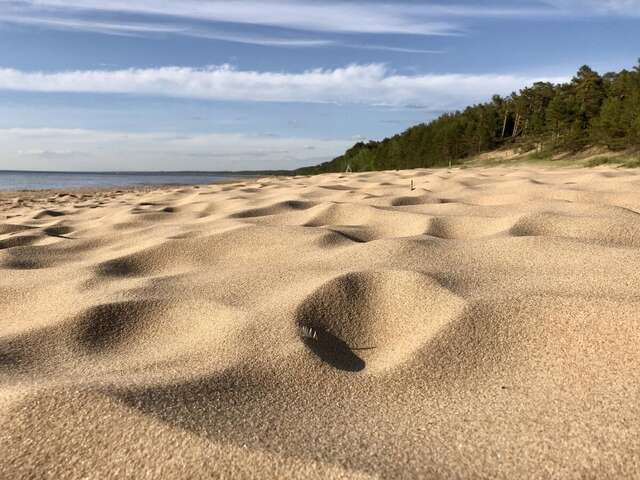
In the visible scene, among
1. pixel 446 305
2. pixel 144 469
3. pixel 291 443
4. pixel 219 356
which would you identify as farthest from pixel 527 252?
pixel 144 469

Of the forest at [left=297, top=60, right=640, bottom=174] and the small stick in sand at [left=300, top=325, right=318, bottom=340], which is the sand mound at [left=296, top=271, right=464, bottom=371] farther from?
the forest at [left=297, top=60, right=640, bottom=174]

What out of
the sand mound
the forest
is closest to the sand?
the sand mound

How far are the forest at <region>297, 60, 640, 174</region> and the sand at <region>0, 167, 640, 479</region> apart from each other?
34.2 feet

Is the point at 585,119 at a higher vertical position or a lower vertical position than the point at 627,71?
lower

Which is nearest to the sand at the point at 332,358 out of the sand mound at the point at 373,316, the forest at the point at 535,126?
the sand mound at the point at 373,316

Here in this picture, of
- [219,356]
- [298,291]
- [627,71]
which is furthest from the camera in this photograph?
[627,71]

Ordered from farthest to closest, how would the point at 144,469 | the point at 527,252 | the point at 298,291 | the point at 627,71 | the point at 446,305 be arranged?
the point at 627,71 < the point at 527,252 < the point at 298,291 < the point at 446,305 < the point at 144,469

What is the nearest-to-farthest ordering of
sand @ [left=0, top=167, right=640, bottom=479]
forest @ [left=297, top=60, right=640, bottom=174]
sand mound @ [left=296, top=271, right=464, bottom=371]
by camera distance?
sand @ [left=0, top=167, right=640, bottom=479], sand mound @ [left=296, top=271, right=464, bottom=371], forest @ [left=297, top=60, right=640, bottom=174]

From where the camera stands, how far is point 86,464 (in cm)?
71

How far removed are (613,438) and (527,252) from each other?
0.90 meters

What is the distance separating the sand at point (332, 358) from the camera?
734 millimetres

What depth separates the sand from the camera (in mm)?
734

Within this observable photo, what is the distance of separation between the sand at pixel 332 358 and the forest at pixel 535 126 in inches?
410

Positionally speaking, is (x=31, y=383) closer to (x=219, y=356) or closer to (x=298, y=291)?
(x=219, y=356)
